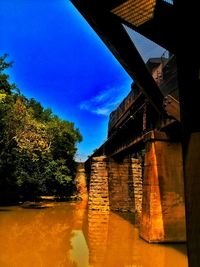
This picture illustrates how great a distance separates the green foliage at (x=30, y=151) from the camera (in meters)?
30.8

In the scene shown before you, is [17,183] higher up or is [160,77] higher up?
[160,77]

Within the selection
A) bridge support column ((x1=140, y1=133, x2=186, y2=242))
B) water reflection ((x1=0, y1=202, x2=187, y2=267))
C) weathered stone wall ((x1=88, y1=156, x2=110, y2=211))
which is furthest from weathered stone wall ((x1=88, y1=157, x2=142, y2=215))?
bridge support column ((x1=140, y1=133, x2=186, y2=242))

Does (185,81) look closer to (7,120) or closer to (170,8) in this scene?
(170,8)

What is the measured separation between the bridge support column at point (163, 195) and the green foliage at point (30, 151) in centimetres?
1678

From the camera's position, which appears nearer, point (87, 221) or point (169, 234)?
point (169, 234)

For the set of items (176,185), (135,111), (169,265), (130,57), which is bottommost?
(169,265)

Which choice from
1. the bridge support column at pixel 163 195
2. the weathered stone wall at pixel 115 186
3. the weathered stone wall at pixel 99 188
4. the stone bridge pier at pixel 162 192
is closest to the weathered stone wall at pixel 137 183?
the weathered stone wall at pixel 115 186

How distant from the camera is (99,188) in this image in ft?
108

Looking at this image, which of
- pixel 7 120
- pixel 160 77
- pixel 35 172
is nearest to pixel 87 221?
pixel 7 120

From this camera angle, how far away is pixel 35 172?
44406 millimetres

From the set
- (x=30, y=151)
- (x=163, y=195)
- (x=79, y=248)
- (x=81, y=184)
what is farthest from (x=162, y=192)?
(x=81, y=184)

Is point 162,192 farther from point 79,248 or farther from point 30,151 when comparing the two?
point 30,151

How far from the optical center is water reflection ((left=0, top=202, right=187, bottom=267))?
11.7 m

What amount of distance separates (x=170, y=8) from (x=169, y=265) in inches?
410
